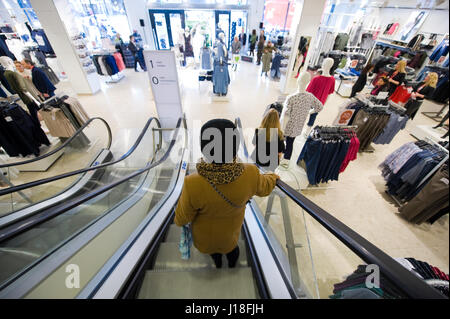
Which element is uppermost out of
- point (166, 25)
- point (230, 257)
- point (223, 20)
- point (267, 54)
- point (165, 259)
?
point (223, 20)

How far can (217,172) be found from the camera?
1.09 m

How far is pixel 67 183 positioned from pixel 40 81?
4046 mm

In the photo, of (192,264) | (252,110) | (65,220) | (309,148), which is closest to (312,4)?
(252,110)

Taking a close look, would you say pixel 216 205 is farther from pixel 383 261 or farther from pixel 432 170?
pixel 432 170

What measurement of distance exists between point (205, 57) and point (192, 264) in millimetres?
9479

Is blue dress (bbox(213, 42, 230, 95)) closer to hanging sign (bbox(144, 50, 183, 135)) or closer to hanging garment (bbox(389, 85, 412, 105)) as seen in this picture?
hanging sign (bbox(144, 50, 183, 135))

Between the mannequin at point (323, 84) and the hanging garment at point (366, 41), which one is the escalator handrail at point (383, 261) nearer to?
the mannequin at point (323, 84)

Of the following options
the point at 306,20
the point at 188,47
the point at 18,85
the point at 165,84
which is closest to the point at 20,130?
the point at 18,85

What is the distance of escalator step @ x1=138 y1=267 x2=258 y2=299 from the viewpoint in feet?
5.28

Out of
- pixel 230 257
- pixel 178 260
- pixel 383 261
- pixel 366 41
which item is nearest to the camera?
pixel 383 261

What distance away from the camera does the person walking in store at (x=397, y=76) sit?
13.8 feet

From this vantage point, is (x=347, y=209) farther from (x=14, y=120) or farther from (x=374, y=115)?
(x=14, y=120)

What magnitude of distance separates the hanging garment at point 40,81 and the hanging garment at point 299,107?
6.63 m

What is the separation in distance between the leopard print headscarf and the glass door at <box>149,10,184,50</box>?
1330 cm
